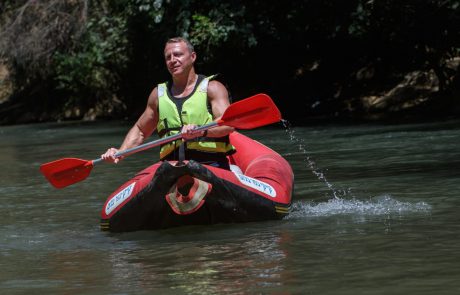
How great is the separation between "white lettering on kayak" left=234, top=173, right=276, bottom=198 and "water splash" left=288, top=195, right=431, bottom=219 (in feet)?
0.62

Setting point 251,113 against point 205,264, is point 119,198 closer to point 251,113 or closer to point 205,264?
point 251,113

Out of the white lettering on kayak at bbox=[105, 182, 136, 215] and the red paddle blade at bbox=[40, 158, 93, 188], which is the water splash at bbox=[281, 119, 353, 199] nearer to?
the white lettering on kayak at bbox=[105, 182, 136, 215]

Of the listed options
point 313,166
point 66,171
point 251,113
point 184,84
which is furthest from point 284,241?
point 313,166

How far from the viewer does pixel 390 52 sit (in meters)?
15.6

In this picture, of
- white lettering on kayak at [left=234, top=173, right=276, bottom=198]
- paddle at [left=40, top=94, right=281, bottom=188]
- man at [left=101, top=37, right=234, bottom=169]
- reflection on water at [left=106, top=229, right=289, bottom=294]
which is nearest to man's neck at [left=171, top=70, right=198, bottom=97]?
man at [left=101, top=37, right=234, bottom=169]

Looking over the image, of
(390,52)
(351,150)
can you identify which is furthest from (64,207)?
(390,52)

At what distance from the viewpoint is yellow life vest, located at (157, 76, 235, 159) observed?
19.0ft

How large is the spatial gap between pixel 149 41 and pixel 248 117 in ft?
39.7

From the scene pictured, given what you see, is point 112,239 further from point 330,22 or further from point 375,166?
point 330,22

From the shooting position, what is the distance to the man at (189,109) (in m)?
5.79

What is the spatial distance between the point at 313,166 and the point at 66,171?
2927 millimetres

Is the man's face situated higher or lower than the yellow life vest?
higher

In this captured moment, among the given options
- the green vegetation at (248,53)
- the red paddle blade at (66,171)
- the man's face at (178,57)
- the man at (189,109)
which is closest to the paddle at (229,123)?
the red paddle blade at (66,171)

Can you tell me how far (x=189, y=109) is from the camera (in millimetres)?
5797
